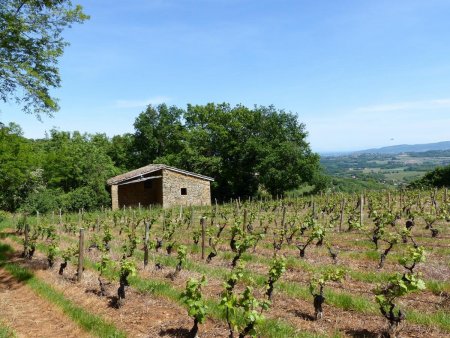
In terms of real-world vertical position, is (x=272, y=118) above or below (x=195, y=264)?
above

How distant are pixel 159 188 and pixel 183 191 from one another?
8.43 ft

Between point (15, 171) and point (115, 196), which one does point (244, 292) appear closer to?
point (15, 171)

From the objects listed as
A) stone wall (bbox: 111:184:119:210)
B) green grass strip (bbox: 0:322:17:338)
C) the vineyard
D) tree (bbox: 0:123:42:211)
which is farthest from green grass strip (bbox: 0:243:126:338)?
stone wall (bbox: 111:184:119:210)

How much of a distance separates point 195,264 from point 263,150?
106 ft

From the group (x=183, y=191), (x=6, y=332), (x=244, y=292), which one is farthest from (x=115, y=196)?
(x=244, y=292)

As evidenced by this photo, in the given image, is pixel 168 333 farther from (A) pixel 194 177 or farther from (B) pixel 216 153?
(B) pixel 216 153

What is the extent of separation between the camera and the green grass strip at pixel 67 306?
8086 millimetres

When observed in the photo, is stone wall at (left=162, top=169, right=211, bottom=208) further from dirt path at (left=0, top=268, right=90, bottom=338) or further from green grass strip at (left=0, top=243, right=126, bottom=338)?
dirt path at (left=0, top=268, right=90, bottom=338)

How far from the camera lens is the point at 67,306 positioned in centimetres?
981

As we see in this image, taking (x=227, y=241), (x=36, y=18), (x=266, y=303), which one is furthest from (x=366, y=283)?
(x=36, y=18)

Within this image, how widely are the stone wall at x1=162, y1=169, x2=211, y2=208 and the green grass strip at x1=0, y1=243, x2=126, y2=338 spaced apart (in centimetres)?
2328

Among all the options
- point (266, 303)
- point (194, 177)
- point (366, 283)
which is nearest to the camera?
point (266, 303)

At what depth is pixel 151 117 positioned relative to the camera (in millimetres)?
53594

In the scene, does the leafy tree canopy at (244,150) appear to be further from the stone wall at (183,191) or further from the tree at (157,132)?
the stone wall at (183,191)
